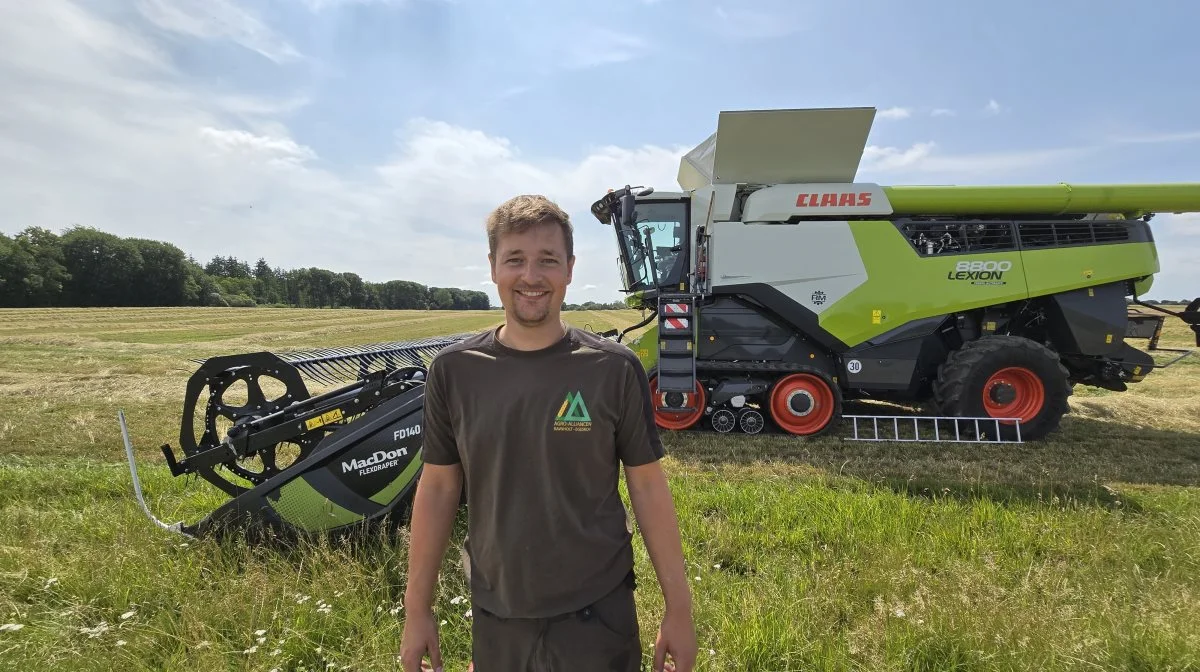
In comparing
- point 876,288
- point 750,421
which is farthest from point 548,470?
point 876,288

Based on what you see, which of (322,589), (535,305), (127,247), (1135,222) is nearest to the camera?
(535,305)

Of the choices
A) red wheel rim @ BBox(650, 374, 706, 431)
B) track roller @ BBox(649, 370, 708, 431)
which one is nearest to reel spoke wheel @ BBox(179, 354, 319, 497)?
track roller @ BBox(649, 370, 708, 431)

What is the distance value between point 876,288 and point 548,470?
6164 millimetres

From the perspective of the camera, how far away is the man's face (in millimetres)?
1344

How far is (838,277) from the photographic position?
6391 millimetres

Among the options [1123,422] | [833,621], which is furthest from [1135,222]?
[833,621]

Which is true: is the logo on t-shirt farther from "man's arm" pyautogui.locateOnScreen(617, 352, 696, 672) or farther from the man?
"man's arm" pyautogui.locateOnScreen(617, 352, 696, 672)

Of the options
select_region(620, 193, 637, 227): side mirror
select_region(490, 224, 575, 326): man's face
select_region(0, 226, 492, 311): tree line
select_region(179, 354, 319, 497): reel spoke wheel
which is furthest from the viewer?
select_region(0, 226, 492, 311): tree line

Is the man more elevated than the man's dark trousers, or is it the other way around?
the man

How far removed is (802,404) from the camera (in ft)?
21.2

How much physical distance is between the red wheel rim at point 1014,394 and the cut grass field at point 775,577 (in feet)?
3.85

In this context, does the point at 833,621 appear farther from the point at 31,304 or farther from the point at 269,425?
the point at 31,304

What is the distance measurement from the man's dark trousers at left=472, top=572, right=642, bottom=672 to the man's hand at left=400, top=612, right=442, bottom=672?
0.48ft

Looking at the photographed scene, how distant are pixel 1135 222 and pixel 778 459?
5.60 m
